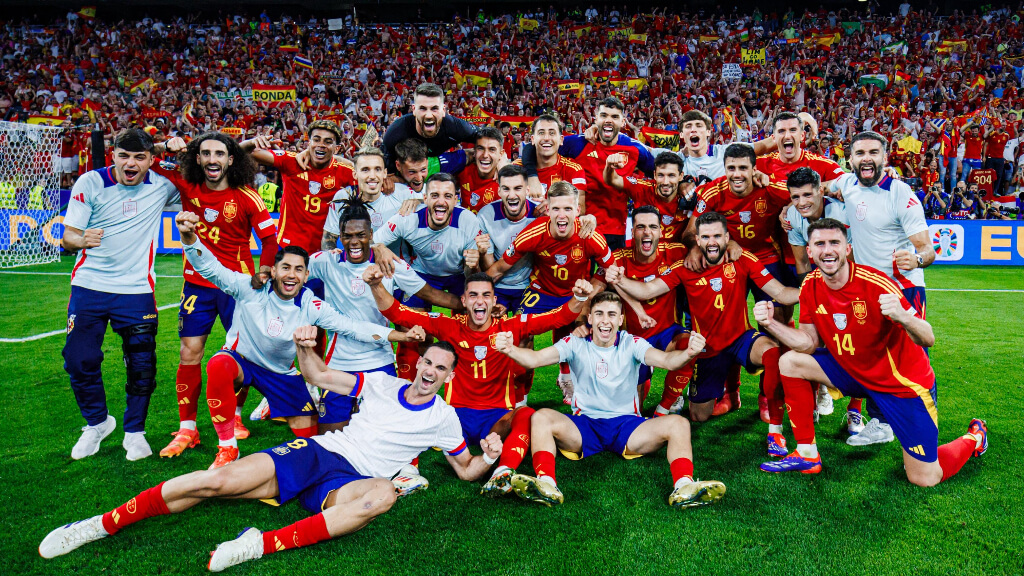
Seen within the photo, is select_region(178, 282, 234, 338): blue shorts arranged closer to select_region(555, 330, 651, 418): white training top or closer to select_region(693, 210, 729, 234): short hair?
select_region(555, 330, 651, 418): white training top

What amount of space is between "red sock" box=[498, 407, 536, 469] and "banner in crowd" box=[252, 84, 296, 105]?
18.5m

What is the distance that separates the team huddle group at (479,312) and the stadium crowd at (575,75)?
390 inches

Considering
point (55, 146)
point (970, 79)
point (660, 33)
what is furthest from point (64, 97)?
point (970, 79)

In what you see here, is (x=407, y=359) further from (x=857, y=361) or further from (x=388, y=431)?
(x=857, y=361)

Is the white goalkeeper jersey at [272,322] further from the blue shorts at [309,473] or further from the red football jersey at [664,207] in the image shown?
the red football jersey at [664,207]

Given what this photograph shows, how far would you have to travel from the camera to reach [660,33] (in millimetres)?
24797

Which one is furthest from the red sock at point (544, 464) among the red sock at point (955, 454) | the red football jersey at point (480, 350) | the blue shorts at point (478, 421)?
the red sock at point (955, 454)

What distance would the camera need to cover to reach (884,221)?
508 centimetres

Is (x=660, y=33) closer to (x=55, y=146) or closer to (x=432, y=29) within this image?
(x=432, y=29)

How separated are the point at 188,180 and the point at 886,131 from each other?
17643 millimetres

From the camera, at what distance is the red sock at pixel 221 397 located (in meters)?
4.54

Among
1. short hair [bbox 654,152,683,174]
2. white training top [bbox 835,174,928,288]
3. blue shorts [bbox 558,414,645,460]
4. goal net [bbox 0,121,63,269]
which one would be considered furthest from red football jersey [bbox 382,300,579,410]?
goal net [bbox 0,121,63,269]

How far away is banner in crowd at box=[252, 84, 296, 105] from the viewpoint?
20469mm

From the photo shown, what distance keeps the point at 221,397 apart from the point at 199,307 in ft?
2.74
